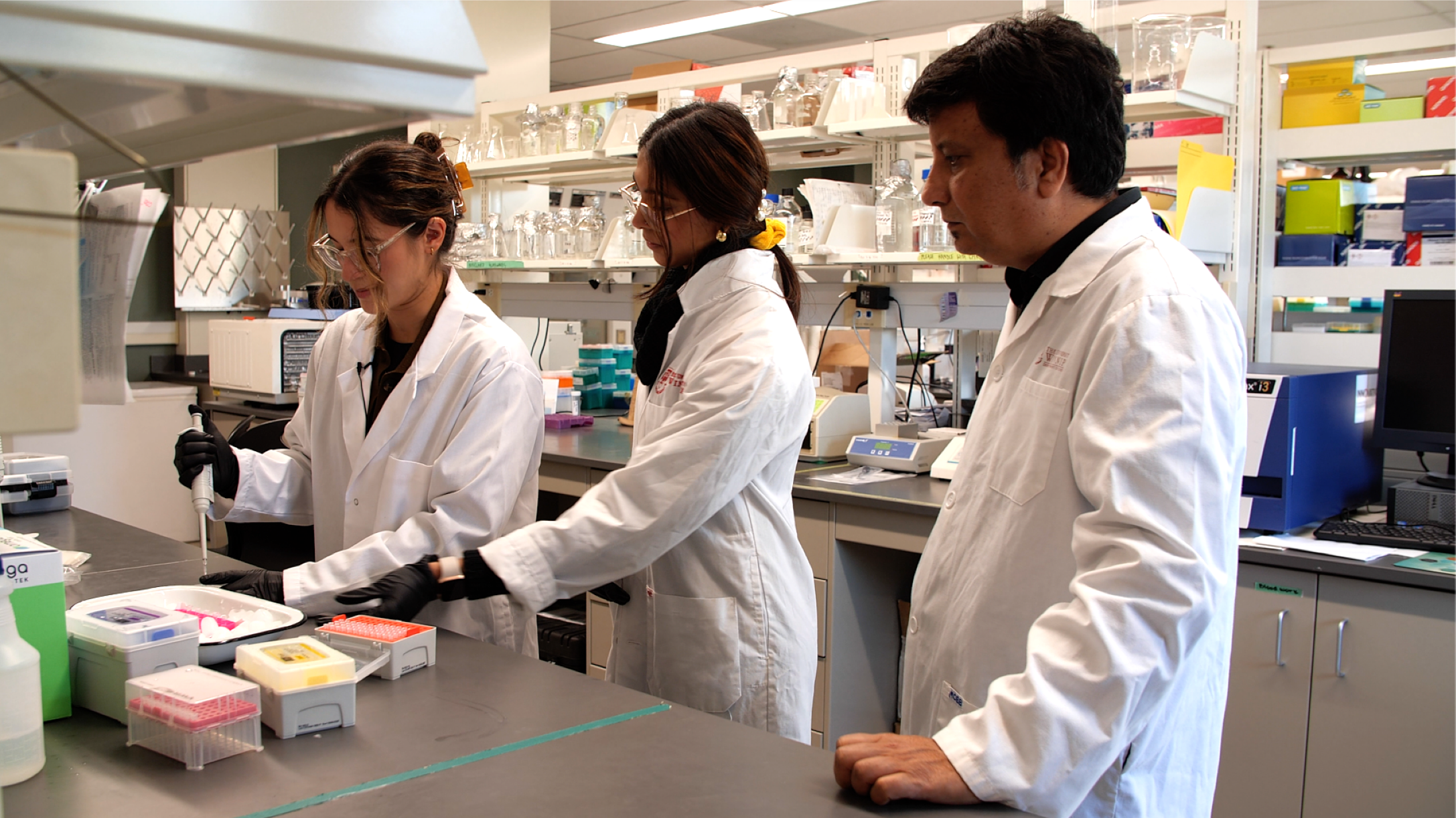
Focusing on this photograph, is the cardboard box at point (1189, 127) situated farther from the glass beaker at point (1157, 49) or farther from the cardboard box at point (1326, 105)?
the glass beaker at point (1157, 49)

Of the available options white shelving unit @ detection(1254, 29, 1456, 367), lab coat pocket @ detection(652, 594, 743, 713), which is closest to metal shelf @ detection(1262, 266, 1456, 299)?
white shelving unit @ detection(1254, 29, 1456, 367)

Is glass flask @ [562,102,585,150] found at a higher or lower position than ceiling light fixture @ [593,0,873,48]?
lower

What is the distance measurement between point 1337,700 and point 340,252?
215cm

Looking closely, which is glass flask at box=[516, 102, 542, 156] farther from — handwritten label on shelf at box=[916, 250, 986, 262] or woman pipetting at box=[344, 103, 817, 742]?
woman pipetting at box=[344, 103, 817, 742]

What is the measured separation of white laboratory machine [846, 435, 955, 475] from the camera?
3.06 meters

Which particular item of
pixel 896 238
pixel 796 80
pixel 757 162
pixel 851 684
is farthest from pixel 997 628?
pixel 796 80

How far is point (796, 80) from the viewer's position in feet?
11.2

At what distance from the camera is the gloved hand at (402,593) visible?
4.56 ft

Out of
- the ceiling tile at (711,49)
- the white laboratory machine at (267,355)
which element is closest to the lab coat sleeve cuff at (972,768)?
the white laboratory machine at (267,355)

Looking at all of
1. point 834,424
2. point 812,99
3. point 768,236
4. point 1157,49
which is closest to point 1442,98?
point 1157,49

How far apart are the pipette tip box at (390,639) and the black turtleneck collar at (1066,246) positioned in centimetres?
89

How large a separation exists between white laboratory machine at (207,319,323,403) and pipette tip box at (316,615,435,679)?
344cm

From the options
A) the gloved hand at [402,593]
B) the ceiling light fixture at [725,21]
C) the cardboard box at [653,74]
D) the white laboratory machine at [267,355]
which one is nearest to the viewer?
the gloved hand at [402,593]

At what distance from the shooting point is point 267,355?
465cm
